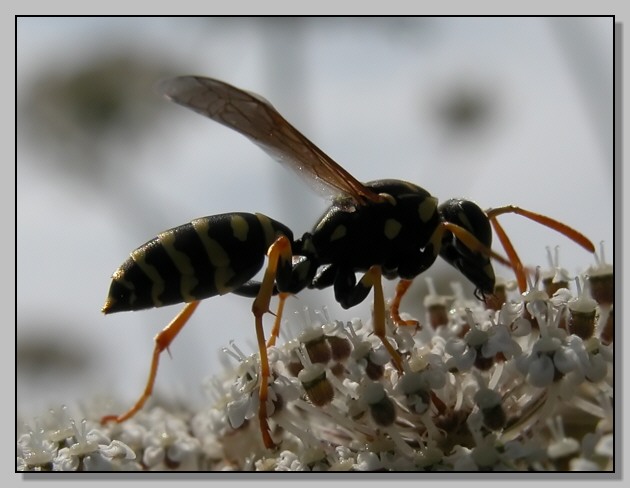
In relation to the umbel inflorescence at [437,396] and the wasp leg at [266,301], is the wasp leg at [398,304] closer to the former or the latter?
the umbel inflorescence at [437,396]

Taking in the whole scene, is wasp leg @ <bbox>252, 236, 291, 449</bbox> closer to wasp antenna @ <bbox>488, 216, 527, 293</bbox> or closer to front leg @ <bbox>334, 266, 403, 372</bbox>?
front leg @ <bbox>334, 266, 403, 372</bbox>

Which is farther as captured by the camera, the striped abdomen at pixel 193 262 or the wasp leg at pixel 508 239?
the wasp leg at pixel 508 239

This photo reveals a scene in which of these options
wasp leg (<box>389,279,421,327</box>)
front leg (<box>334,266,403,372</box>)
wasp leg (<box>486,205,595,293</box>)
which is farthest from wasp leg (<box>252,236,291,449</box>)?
wasp leg (<box>486,205,595,293</box>)

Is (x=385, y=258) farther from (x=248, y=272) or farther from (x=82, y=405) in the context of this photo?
(x=82, y=405)

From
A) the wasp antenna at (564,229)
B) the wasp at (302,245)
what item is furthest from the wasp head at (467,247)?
the wasp antenna at (564,229)

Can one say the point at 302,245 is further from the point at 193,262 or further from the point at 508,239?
the point at 508,239

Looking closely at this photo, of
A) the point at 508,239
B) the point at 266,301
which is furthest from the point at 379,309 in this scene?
the point at 508,239

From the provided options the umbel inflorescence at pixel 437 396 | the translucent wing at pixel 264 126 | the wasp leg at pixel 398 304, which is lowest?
the umbel inflorescence at pixel 437 396
